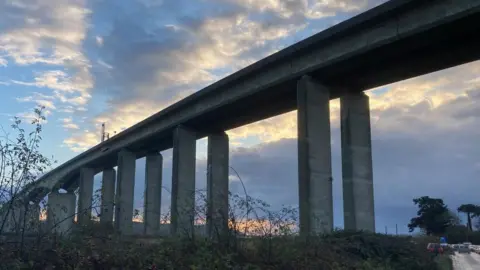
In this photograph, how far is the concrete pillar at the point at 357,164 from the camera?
88.3ft

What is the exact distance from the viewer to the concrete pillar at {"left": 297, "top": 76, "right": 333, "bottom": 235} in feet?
86.8

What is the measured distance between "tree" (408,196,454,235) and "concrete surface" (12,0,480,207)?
58.0 metres

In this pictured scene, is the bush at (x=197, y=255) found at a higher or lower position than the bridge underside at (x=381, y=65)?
lower

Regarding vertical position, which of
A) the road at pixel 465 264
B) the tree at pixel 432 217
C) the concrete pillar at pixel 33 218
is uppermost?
the tree at pixel 432 217

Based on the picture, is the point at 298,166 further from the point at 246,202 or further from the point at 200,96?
the point at 246,202

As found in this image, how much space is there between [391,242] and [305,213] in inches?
502

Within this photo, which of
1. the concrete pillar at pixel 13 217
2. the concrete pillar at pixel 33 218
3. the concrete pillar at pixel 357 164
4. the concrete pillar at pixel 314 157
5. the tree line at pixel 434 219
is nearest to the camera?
the concrete pillar at pixel 13 217

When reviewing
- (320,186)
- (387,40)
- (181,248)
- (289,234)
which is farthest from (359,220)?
(181,248)

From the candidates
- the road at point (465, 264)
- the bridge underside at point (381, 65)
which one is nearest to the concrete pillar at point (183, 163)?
the bridge underside at point (381, 65)

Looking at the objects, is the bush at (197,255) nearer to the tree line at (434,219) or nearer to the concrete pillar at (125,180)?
the concrete pillar at (125,180)

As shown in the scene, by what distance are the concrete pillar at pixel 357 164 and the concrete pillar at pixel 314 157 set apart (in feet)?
3.00

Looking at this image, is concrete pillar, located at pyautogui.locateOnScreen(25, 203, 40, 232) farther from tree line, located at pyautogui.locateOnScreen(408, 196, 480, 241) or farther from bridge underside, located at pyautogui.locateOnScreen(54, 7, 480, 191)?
tree line, located at pyautogui.locateOnScreen(408, 196, 480, 241)

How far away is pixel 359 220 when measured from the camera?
26953 mm

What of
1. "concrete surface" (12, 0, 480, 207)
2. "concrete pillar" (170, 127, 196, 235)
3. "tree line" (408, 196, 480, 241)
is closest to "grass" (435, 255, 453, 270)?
"concrete surface" (12, 0, 480, 207)
